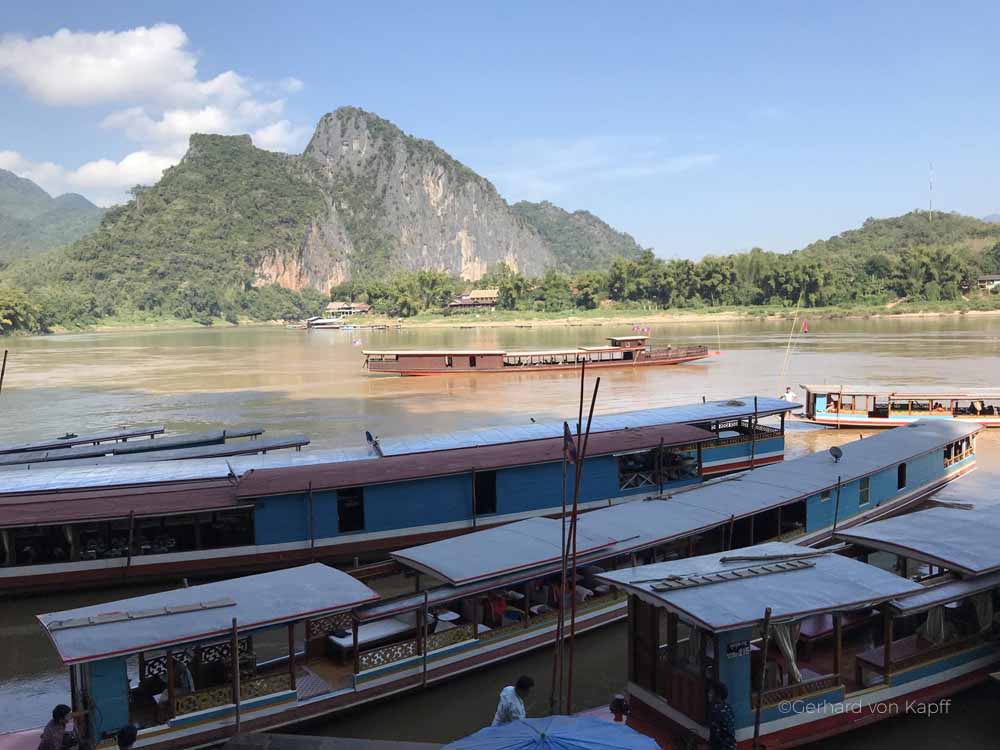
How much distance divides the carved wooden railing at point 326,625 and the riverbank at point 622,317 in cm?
8361

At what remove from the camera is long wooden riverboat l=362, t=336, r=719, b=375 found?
40.8m

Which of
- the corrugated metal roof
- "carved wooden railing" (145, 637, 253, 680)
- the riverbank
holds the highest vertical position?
the riverbank

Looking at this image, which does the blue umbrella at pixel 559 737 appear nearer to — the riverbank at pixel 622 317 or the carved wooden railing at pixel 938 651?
the carved wooden railing at pixel 938 651

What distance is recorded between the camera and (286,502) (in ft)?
39.3

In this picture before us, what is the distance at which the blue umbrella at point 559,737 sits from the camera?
17.0ft

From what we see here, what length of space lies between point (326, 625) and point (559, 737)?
3.89m

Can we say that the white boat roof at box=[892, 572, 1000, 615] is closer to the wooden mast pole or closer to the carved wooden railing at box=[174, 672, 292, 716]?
the wooden mast pole

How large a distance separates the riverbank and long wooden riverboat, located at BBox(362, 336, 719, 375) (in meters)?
48.2

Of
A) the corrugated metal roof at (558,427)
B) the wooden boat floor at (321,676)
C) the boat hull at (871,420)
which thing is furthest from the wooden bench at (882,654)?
the boat hull at (871,420)

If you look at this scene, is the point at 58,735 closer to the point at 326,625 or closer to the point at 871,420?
the point at 326,625

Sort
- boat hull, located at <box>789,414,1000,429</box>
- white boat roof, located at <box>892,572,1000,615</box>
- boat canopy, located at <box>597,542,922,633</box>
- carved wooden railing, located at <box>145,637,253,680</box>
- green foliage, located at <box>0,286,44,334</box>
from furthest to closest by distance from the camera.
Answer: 1. green foliage, located at <box>0,286,44,334</box>
2. boat hull, located at <box>789,414,1000,429</box>
3. carved wooden railing, located at <box>145,637,253,680</box>
4. white boat roof, located at <box>892,572,1000,615</box>
5. boat canopy, located at <box>597,542,922,633</box>

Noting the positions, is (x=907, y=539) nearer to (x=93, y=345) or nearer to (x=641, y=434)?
(x=641, y=434)

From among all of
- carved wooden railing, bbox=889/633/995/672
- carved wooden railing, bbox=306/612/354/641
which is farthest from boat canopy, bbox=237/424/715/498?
carved wooden railing, bbox=889/633/995/672

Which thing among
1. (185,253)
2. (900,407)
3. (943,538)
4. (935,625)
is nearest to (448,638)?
(935,625)
